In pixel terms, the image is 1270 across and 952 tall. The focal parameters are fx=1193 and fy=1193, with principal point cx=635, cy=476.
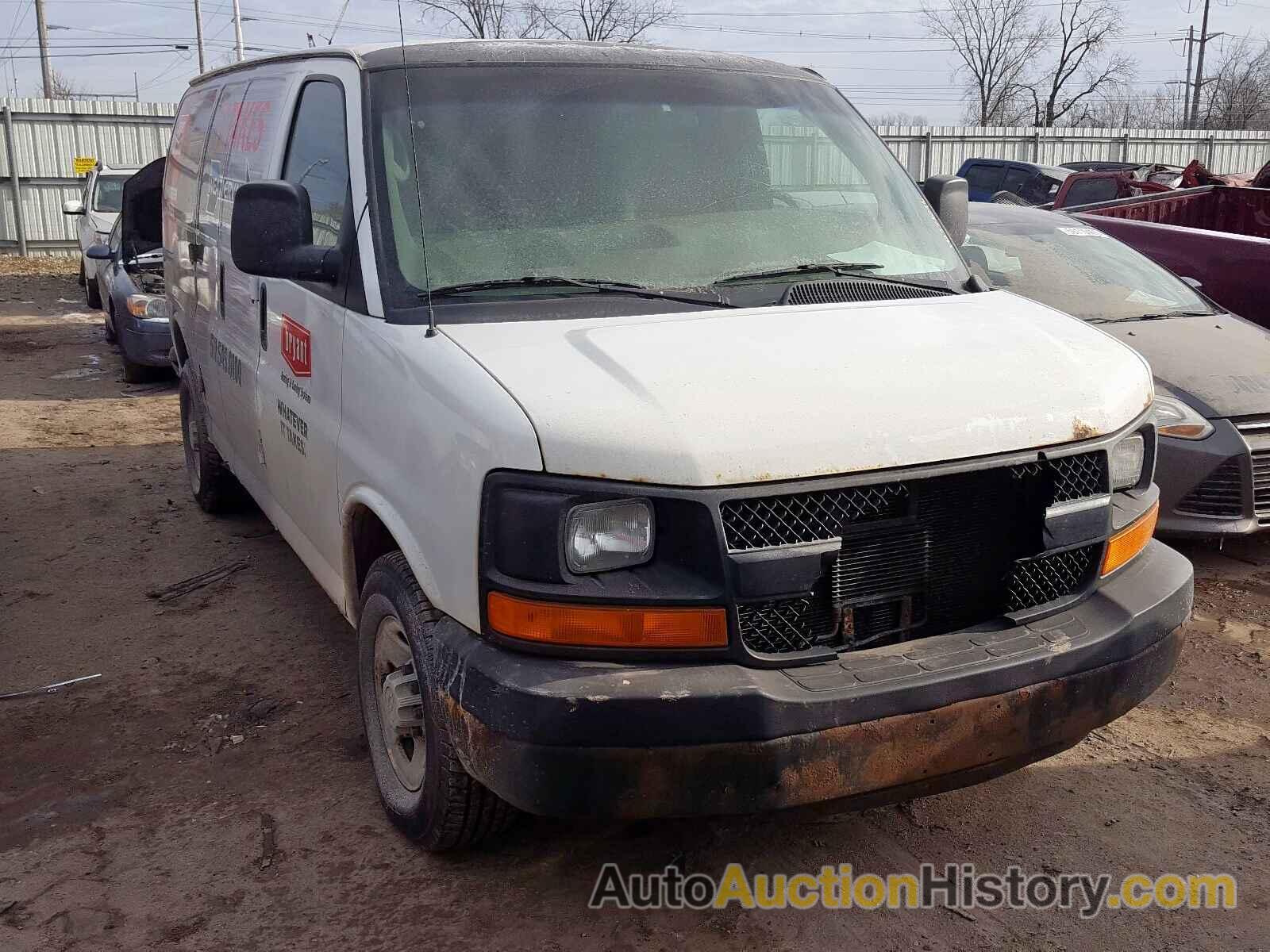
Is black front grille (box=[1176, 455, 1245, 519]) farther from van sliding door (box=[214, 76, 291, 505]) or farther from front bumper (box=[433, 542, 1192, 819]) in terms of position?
van sliding door (box=[214, 76, 291, 505])

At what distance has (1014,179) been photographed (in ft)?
64.5

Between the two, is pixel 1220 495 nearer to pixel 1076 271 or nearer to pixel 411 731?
pixel 1076 271

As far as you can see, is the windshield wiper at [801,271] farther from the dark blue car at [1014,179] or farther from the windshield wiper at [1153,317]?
the dark blue car at [1014,179]

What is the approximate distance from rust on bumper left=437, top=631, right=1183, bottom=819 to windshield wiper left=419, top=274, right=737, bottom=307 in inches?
44.5

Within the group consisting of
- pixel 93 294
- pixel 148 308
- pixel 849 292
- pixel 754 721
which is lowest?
pixel 93 294

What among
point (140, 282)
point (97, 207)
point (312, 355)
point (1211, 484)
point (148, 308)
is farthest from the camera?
point (97, 207)

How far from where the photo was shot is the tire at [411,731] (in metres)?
2.94

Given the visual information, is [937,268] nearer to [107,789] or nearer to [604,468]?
[604,468]

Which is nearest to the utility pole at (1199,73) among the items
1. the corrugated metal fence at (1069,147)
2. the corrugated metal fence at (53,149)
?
the corrugated metal fence at (1069,147)

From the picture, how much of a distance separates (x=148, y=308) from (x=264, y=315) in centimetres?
678

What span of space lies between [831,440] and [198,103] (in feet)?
15.3

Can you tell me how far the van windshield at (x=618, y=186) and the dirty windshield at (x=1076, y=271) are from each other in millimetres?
2682

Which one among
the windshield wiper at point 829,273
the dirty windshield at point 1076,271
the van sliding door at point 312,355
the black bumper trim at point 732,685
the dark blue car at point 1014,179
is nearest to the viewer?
the black bumper trim at point 732,685

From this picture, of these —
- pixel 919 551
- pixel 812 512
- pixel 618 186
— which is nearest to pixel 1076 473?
pixel 919 551
